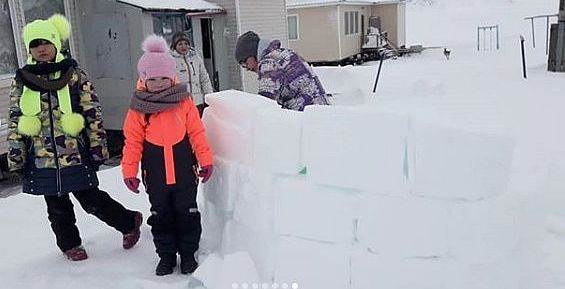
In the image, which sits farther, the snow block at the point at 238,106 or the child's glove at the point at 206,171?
the child's glove at the point at 206,171

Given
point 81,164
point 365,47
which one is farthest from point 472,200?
point 365,47

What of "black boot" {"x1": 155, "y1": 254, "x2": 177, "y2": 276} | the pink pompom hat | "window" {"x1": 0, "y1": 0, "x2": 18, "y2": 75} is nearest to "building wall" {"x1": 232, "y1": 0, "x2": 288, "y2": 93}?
"window" {"x1": 0, "y1": 0, "x2": 18, "y2": 75}

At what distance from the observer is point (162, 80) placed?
3309 millimetres

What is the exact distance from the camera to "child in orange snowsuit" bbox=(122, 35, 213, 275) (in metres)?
3.26

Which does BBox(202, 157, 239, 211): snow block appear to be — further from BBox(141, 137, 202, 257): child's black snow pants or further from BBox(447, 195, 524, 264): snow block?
BBox(447, 195, 524, 264): snow block

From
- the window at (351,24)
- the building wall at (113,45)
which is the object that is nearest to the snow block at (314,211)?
the building wall at (113,45)

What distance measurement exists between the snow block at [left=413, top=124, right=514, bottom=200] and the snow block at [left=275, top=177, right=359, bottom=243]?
0.39 m

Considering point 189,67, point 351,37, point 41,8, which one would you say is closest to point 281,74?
point 189,67

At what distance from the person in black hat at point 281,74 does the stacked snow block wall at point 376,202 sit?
2.11 ft

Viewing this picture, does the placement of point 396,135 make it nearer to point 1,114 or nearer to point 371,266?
point 371,266

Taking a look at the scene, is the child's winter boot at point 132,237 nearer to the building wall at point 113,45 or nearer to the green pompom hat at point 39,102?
the green pompom hat at point 39,102

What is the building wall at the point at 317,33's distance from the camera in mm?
22922

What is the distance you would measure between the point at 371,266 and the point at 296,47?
21452 mm

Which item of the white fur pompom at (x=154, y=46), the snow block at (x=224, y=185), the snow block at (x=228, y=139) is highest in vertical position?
the white fur pompom at (x=154, y=46)
